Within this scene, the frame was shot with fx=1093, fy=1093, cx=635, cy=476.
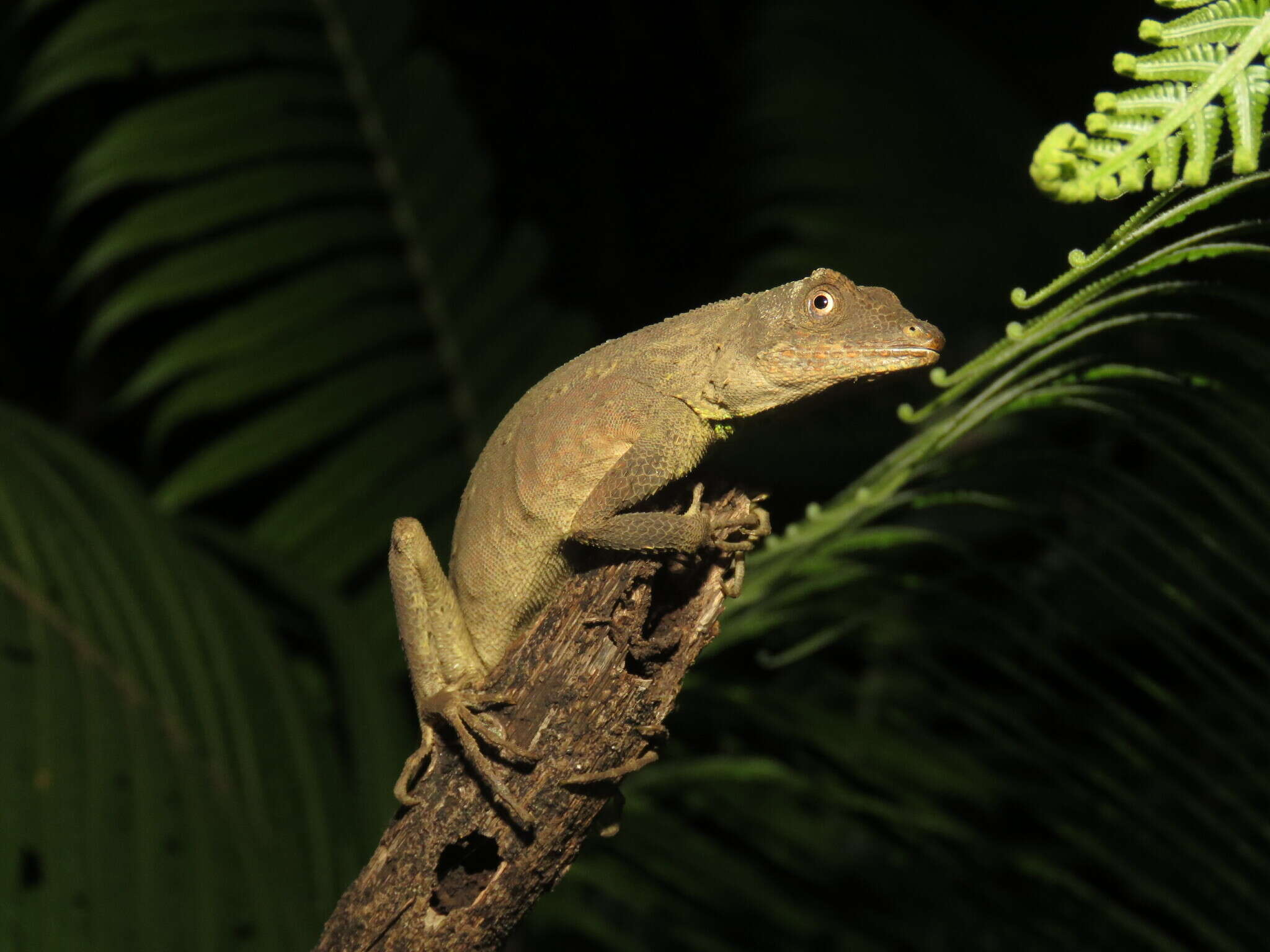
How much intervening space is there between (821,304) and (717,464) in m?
0.56

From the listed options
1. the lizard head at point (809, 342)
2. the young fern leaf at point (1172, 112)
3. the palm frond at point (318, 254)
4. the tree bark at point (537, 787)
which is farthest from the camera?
the palm frond at point (318, 254)

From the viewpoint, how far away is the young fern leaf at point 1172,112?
54.3 inches

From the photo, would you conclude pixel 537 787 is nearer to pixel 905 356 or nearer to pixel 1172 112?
pixel 905 356

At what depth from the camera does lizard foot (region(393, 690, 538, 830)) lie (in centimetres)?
237

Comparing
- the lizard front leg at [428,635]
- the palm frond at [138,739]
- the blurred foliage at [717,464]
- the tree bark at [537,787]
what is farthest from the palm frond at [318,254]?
the tree bark at [537,787]

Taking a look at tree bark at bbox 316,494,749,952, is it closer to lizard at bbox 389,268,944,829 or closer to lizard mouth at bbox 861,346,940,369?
lizard at bbox 389,268,944,829

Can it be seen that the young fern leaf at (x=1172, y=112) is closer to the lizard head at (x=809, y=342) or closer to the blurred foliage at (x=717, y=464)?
the blurred foliage at (x=717, y=464)

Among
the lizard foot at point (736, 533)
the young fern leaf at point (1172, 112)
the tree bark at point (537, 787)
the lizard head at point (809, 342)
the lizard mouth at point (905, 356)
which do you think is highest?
the young fern leaf at point (1172, 112)

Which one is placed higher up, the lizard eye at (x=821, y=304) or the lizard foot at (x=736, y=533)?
the lizard eye at (x=821, y=304)

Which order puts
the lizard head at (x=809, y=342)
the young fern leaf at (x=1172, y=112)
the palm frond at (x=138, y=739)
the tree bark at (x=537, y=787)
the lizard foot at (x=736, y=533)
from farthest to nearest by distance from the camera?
the palm frond at (x=138, y=739)
the lizard head at (x=809, y=342)
the lizard foot at (x=736, y=533)
the tree bark at (x=537, y=787)
the young fern leaf at (x=1172, y=112)

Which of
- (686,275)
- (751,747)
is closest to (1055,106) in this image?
(686,275)

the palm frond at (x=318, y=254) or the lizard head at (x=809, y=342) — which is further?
the palm frond at (x=318, y=254)

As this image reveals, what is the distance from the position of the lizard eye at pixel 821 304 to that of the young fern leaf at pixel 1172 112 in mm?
1326

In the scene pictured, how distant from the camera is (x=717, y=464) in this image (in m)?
3.11
